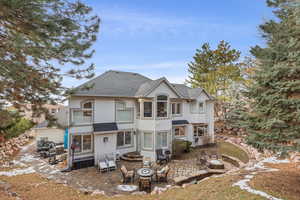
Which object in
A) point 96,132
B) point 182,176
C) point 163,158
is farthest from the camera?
point 163,158

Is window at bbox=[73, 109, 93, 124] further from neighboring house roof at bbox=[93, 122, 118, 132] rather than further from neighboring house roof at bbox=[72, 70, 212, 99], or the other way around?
neighboring house roof at bbox=[72, 70, 212, 99]

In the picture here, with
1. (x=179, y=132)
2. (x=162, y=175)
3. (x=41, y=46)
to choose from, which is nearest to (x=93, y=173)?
(x=162, y=175)

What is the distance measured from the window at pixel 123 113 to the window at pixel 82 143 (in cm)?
305

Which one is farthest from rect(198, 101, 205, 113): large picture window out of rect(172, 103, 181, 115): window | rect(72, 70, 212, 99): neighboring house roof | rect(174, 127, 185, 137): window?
rect(174, 127, 185, 137): window

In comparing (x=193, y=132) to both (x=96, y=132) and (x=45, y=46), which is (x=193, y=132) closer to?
(x=96, y=132)

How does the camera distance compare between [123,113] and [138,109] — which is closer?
[123,113]

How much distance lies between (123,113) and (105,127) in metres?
2.29

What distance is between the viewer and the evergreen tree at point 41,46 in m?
4.55

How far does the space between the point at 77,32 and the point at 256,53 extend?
24.7ft

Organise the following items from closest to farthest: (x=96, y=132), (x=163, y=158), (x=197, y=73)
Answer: (x=96, y=132), (x=163, y=158), (x=197, y=73)

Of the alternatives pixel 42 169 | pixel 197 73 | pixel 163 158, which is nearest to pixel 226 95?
pixel 197 73

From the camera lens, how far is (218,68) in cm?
2706

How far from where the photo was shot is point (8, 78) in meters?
4.59

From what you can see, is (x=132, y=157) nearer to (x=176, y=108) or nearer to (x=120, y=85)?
(x=120, y=85)
